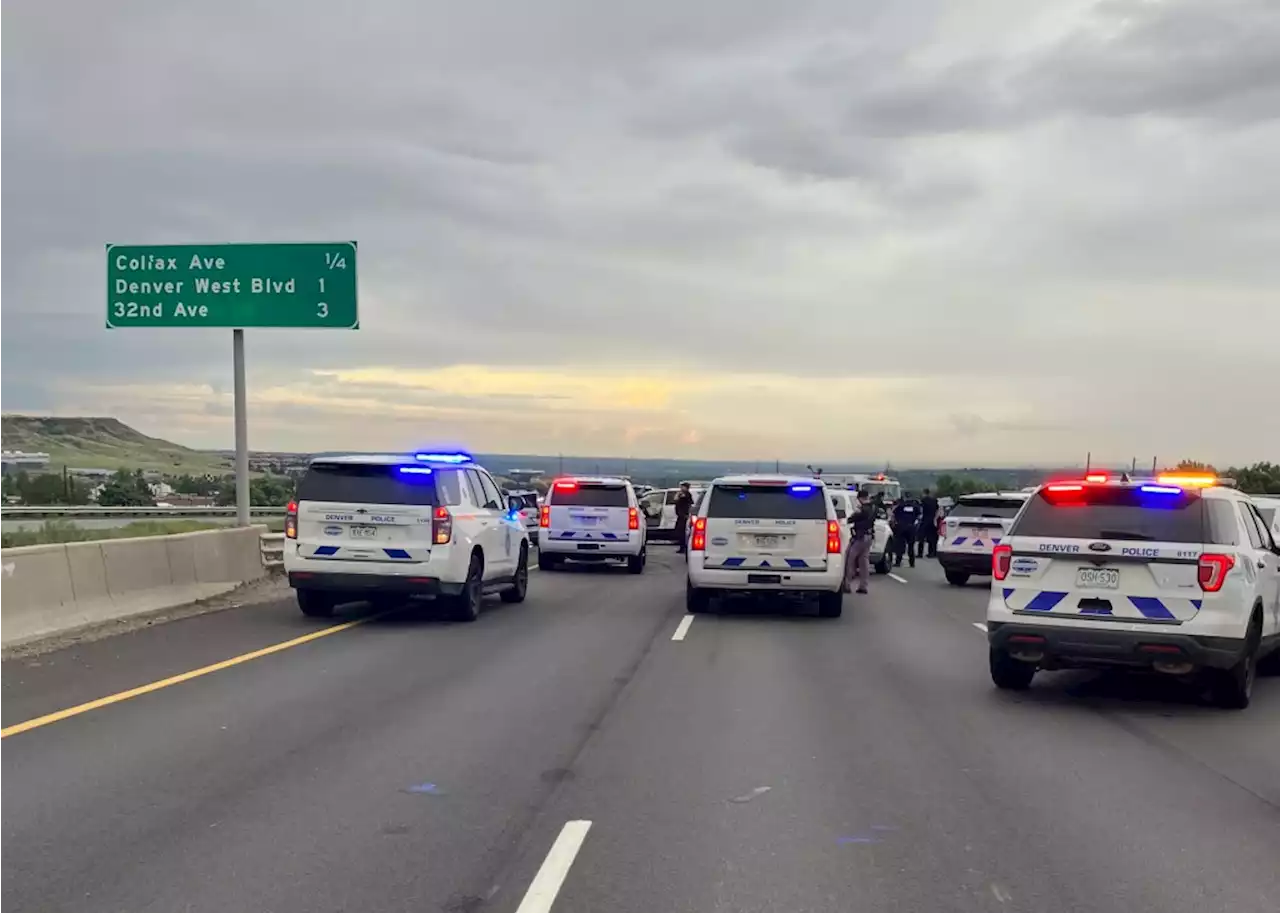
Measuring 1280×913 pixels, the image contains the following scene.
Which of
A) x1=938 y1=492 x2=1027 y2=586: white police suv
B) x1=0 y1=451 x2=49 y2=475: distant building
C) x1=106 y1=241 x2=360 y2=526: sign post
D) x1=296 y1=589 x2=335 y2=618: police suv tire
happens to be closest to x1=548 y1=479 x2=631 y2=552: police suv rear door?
x1=938 y1=492 x2=1027 y2=586: white police suv

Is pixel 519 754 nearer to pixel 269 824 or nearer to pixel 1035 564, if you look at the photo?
pixel 269 824

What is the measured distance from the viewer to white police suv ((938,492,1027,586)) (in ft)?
79.3

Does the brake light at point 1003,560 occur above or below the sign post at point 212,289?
below

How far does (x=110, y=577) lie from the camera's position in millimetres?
Result: 15070

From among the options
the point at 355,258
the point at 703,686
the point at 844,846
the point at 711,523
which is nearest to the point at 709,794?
the point at 844,846

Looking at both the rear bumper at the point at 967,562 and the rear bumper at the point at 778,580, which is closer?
the rear bumper at the point at 778,580

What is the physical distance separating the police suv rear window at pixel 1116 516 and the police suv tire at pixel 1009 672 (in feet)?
3.59

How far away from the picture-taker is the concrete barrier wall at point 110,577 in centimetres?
1319

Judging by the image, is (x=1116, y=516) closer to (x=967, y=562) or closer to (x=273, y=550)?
(x=273, y=550)

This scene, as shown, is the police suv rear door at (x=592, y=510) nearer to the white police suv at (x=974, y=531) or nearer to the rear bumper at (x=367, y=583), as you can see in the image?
the white police suv at (x=974, y=531)

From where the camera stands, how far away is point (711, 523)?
56.9 ft

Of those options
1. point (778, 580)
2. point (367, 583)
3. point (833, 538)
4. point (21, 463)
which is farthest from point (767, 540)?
point (21, 463)

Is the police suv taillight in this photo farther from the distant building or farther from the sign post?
the distant building

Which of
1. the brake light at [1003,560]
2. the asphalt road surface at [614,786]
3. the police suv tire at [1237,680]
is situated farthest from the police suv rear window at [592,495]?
the police suv tire at [1237,680]
